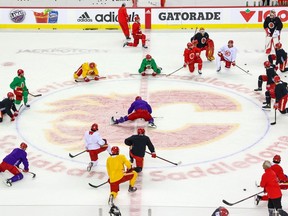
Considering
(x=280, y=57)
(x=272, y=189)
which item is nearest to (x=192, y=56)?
(x=280, y=57)

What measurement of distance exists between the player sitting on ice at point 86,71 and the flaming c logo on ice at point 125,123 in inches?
46.3

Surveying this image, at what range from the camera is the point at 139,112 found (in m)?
13.7

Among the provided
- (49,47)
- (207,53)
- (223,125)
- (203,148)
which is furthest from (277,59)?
(49,47)

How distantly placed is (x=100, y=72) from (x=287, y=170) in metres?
7.38

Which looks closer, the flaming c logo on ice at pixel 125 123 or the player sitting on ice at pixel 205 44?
the flaming c logo on ice at pixel 125 123

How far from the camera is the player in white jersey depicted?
689 inches

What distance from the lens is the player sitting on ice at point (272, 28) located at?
1903 centimetres

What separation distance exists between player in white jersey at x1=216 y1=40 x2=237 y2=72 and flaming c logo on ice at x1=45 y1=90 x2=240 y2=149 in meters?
1.87

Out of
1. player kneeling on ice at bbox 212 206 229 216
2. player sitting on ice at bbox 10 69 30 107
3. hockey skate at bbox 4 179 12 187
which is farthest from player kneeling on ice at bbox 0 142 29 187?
player kneeling on ice at bbox 212 206 229 216

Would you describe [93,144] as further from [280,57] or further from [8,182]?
[280,57]

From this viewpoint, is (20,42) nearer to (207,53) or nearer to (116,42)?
(116,42)

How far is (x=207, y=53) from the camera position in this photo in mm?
18406

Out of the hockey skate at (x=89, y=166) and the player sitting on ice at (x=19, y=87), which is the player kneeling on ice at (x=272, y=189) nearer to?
the hockey skate at (x=89, y=166)

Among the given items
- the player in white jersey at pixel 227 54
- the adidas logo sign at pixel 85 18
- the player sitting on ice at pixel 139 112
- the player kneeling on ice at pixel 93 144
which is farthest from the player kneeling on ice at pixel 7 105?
the adidas logo sign at pixel 85 18
